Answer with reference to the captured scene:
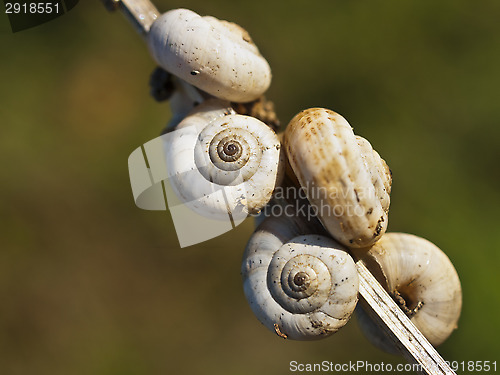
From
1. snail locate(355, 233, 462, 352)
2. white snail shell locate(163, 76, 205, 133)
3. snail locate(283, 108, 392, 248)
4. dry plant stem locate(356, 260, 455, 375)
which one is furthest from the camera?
white snail shell locate(163, 76, 205, 133)

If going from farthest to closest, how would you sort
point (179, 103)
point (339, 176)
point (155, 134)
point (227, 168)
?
point (155, 134) → point (179, 103) → point (227, 168) → point (339, 176)

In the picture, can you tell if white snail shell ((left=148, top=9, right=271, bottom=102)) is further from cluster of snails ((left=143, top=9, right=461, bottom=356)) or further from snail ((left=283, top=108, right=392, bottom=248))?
snail ((left=283, top=108, right=392, bottom=248))

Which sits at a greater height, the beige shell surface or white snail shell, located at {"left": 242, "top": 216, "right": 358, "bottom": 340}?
white snail shell, located at {"left": 242, "top": 216, "right": 358, "bottom": 340}

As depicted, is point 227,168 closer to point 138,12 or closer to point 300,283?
point 300,283

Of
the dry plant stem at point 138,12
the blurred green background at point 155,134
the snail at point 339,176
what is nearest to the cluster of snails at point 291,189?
the snail at point 339,176

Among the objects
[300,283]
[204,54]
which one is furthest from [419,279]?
[204,54]

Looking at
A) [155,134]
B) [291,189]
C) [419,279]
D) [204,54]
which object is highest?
[204,54]

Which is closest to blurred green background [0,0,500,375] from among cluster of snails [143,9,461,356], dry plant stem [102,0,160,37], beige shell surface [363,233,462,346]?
beige shell surface [363,233,462,346]
